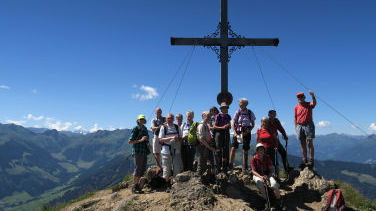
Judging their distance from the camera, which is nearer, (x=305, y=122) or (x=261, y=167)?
(x=261, y=167)

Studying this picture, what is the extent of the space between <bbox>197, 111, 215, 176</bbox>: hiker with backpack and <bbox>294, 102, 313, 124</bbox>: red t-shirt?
348cm

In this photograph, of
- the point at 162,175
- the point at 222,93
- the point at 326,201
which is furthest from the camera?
the point at 222,93

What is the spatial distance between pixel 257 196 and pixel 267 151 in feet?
5.07

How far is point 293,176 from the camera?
937cm

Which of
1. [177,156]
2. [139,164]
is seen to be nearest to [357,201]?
[177,156]

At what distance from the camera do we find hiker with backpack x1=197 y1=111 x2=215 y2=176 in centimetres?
779

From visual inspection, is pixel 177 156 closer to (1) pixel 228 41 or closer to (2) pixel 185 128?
(2) pixel 185 128

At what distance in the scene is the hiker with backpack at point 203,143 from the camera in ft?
25.5

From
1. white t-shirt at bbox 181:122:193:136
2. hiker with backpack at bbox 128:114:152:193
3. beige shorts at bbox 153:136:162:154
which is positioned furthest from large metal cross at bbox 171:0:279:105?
hiker with backpack at bbox 128:114:152:193

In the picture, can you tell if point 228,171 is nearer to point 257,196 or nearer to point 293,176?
point 257,196

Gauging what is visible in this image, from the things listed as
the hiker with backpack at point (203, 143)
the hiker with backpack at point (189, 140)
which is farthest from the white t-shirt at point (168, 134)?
the hiker with backpack at point (203, 143)

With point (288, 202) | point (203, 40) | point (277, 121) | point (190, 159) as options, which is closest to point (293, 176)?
point (288, 202)

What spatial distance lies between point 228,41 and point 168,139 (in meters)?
6.98

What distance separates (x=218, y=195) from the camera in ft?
25.0
